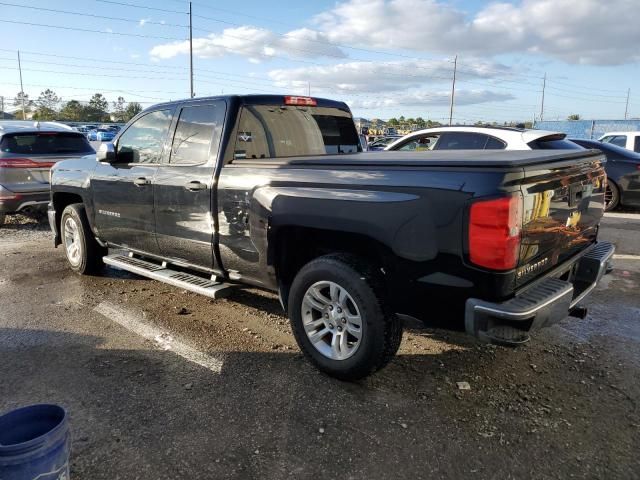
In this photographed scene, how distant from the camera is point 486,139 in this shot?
7.29m

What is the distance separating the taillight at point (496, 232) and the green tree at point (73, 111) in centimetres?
6339

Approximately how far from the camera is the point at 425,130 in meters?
7.98

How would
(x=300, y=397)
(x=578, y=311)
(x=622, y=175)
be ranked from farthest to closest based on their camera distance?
(x=622, y=175), (x=578, y=311), (x=300, y=397)

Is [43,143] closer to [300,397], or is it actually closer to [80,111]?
[300,397]

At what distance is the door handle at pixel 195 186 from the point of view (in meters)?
3.97

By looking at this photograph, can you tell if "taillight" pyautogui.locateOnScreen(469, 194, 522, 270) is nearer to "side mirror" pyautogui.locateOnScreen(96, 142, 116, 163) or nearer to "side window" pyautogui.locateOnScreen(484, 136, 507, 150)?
"side mirror" pyautogui.locateOnScreen(96, 142, 116, 163)

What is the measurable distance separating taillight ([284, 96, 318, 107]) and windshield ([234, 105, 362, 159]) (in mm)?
44

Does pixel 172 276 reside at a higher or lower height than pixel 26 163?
lower

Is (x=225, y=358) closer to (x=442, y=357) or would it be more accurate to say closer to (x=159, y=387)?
(x=159, y=387)

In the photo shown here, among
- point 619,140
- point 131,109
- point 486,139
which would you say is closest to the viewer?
point 486,139

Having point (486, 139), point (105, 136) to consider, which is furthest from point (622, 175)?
point (105, 136)

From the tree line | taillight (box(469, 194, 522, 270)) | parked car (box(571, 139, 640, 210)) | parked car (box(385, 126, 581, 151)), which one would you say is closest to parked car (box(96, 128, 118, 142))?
the tree line

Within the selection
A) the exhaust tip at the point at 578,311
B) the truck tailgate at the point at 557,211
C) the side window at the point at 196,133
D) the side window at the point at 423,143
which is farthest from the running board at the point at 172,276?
the side window at the point at 423,143

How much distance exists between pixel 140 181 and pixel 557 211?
3.53 metres
